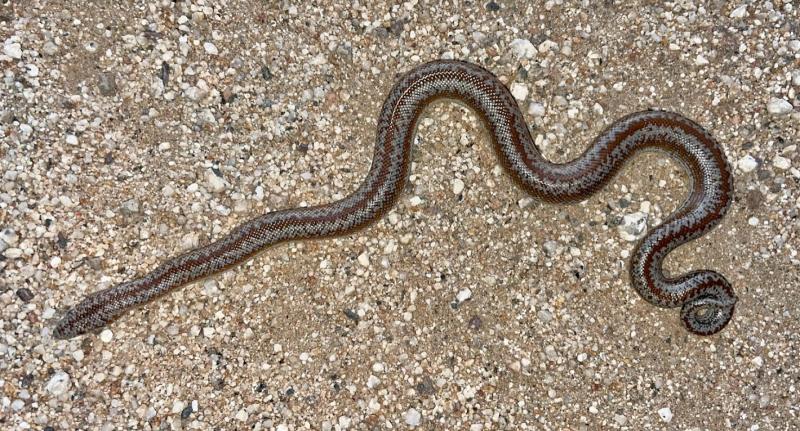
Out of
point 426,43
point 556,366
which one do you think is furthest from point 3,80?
point 556,366

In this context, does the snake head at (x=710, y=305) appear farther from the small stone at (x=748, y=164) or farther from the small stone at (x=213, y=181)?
the small stone at (x=213, y=181)

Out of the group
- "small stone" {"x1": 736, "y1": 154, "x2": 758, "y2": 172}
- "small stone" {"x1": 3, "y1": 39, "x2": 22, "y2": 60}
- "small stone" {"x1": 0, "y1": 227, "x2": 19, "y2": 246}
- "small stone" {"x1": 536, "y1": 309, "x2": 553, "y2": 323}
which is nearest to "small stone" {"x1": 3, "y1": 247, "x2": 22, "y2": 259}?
"small stone" {"x1": 0, "y1": 227, "x2": 19, "y2": 246}

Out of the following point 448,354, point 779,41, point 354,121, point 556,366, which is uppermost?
point 779,41

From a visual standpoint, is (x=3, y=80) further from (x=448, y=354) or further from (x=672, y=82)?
(x=672, y=82)

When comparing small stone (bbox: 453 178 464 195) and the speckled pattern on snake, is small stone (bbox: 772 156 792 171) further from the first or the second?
small stone (bbox: 453 178 464 195)

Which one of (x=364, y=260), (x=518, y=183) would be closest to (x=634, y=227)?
(x=518, y=183)

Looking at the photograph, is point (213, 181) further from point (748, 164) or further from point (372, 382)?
point (748, 164)

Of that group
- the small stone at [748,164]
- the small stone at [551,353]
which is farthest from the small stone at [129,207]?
the small stone at [748,164]
